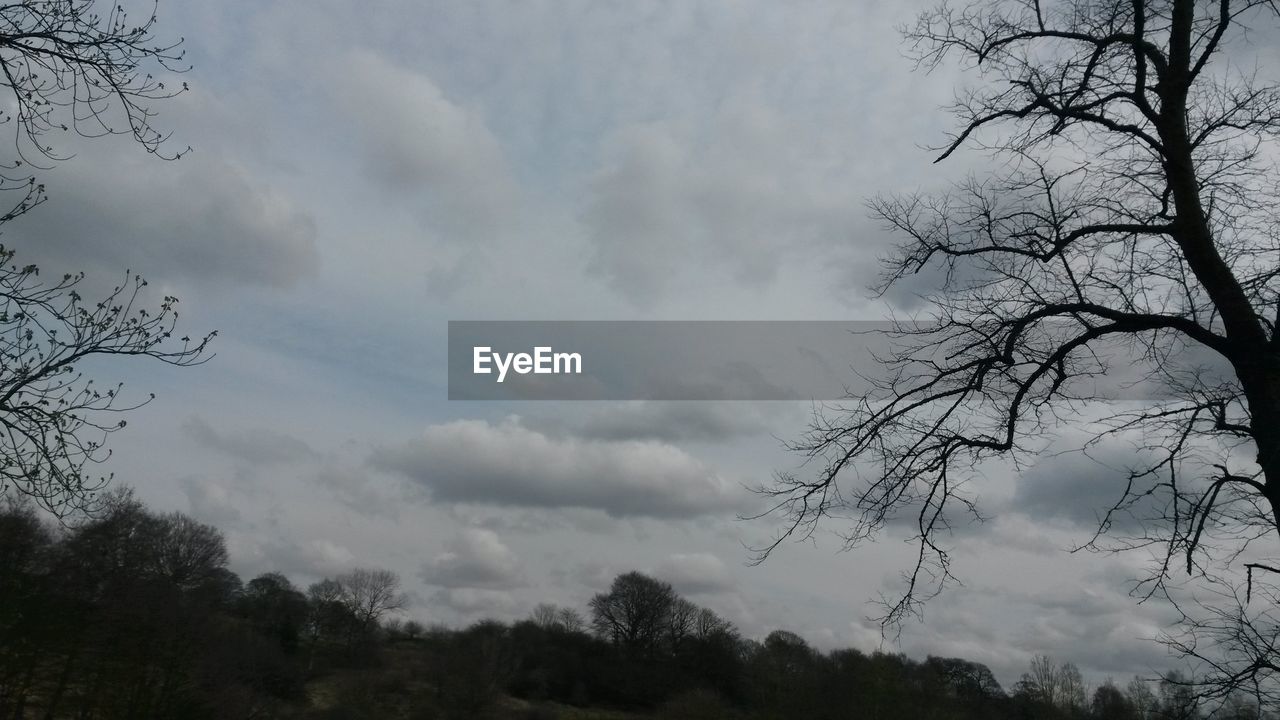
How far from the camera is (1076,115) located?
632 centimetres

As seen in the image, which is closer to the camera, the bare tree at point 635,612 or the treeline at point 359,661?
the treeline at point 359,661

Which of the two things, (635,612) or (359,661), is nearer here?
(359,661)

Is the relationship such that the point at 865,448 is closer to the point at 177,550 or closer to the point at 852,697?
the point at 852,697

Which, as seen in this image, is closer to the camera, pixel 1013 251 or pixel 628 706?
pixel 1013 251

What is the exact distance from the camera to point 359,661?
63.8 metres

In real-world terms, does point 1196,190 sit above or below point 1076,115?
below

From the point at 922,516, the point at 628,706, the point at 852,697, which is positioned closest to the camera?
the point at 922,516

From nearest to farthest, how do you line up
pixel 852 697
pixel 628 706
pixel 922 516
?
pixel 922 516
pixel 852 697
pixel 628 706

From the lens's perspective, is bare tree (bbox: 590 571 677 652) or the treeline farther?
bare tree (bbox: 590 571 677 652)

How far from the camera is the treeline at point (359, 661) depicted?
36.0ft

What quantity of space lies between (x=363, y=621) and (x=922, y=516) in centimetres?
6869

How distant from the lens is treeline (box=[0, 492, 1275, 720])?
432 inches

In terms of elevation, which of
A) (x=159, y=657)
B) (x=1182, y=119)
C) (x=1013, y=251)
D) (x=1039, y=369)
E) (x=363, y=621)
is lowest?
(x=159, y=657)

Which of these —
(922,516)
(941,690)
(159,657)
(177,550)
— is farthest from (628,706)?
(922,516)
